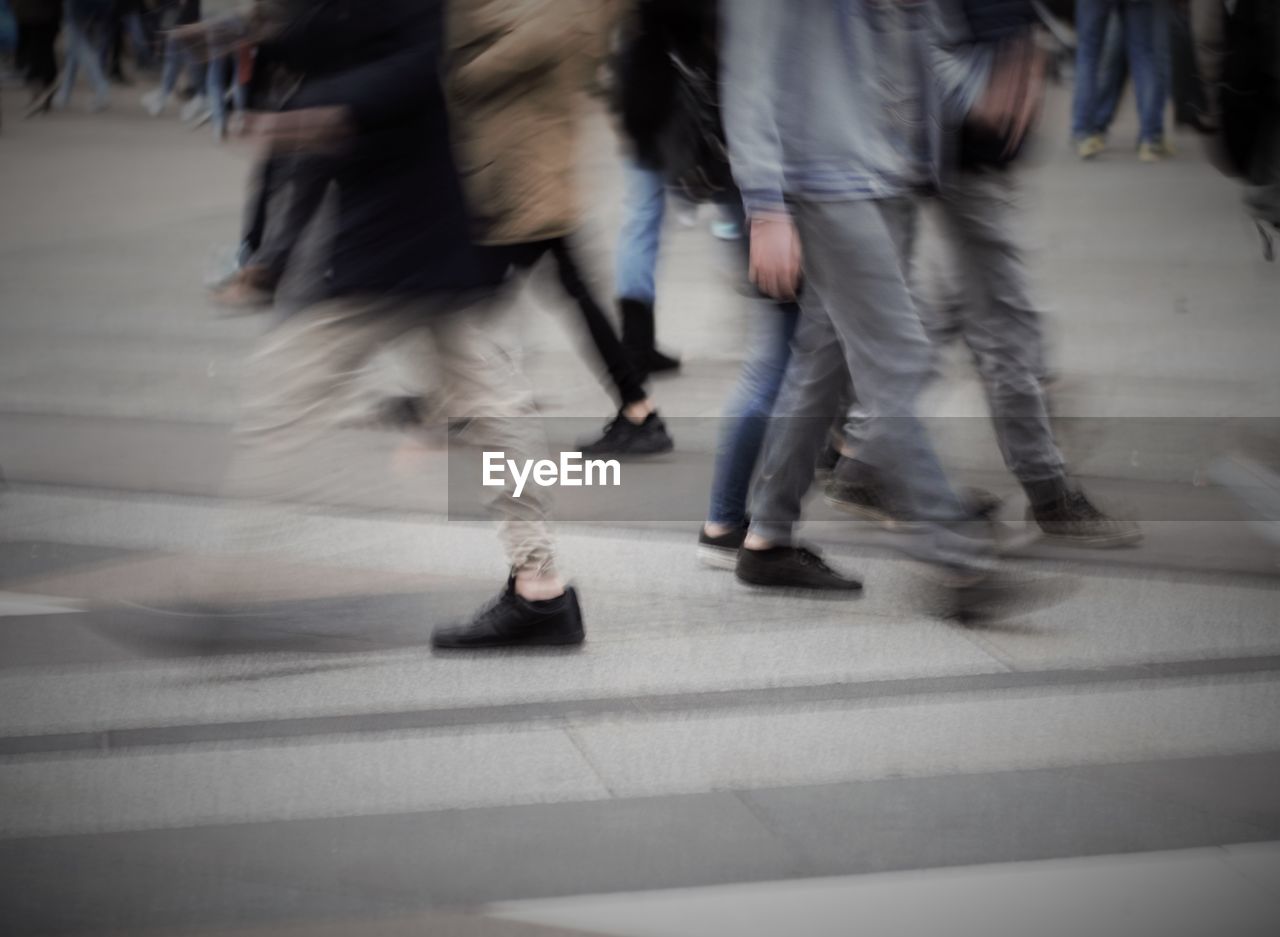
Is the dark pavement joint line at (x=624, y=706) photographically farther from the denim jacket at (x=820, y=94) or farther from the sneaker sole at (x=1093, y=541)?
the denim jacket at (x=820, y=94)

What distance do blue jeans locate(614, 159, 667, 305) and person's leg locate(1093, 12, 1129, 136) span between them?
22.9 feet

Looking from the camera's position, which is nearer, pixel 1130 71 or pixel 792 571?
pixel 792 571

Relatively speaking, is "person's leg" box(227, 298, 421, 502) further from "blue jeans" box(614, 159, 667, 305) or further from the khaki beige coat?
"blue jeans" box(614, 159, 667, 305)

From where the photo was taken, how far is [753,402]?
4773mm

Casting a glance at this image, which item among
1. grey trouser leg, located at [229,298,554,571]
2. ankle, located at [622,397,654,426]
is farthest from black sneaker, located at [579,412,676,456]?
grey trouser leg, located at [229,298,554,571]

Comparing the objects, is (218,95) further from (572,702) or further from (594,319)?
(572,702)

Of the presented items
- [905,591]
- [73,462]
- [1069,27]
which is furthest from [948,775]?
[1069,27]

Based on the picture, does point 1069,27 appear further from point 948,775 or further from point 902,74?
point 948,775

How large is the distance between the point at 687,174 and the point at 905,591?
1252mm

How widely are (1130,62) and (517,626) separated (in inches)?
379

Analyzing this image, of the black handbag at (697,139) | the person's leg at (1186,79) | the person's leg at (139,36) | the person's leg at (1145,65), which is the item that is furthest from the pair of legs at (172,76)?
the person's leg at (1186,79)

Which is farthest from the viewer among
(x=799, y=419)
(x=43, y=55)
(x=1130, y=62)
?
(x=43, y=55)

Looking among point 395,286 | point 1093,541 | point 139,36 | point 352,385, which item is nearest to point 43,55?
point 139,36

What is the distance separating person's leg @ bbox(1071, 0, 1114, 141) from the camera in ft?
41.5
